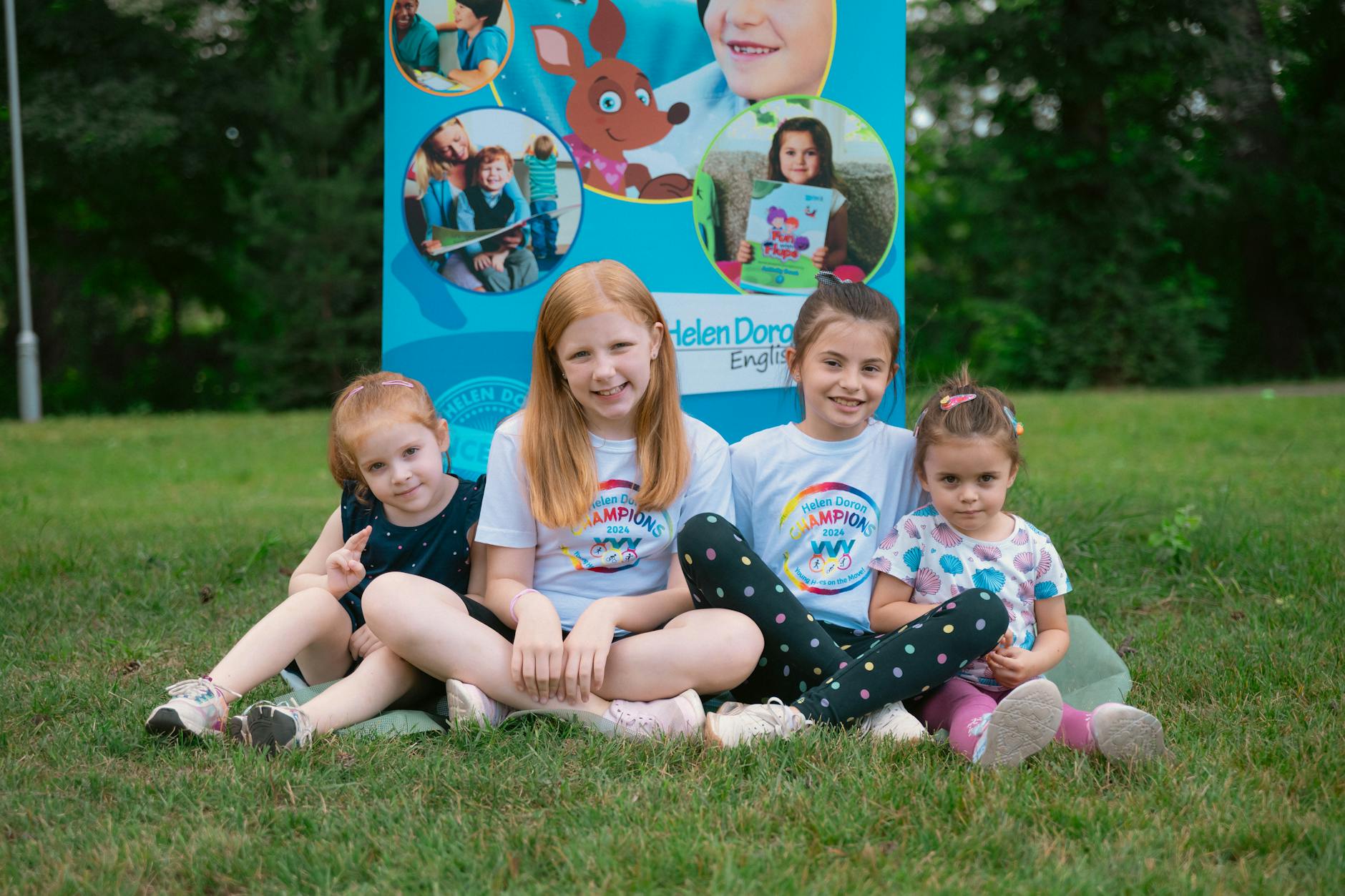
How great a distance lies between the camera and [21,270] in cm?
1257

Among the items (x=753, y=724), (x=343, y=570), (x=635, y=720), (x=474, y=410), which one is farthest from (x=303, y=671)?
(x=753, y=724)

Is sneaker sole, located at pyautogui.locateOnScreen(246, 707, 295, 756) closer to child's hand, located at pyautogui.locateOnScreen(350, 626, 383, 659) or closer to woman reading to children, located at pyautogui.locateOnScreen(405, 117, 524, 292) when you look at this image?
child's hand, located at pyautogui.locateOnScreen(350, 626, 383, 659)

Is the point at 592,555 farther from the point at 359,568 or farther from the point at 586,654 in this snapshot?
the point at 359,568

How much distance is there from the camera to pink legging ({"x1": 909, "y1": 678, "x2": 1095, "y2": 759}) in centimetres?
238

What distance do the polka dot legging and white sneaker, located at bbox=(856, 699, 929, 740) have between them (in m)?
0.02

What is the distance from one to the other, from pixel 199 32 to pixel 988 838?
16985 mm

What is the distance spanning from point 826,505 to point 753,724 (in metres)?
0.66

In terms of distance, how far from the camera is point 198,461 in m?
8.53

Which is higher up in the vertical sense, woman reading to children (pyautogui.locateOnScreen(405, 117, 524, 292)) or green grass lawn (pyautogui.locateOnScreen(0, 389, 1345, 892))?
woman reading to children (pyautogui.locateOnScreen(405, 117, 524, 292))

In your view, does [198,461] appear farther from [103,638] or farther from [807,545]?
[807,545]

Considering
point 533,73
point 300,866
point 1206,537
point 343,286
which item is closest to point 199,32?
point 343,286

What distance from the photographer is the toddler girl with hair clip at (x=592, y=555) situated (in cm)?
257

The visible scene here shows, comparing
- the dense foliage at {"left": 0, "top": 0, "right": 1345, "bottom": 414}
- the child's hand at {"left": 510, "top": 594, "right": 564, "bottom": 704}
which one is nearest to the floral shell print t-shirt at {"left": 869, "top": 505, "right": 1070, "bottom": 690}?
the child's hand at {"left": 510, "top": 594, "right": 564, "bottom": 704}

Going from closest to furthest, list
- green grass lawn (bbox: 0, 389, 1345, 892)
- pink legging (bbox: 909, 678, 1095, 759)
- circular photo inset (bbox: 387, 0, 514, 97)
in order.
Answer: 1. green grass lawn (bbox: 0, 389, 1345, 892)
2. pink legging (bbox: 909, 678, 1095, 759)
3. circular photo inset (bbox: 387, 0, 514, 97)
